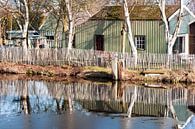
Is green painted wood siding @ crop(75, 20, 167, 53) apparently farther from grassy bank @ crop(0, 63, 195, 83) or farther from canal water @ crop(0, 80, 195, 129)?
canal water @ crop(0, 80, 195, 129)

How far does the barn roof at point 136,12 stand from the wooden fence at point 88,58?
637 cm

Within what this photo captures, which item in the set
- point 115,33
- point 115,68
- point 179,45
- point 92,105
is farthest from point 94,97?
point 179,45

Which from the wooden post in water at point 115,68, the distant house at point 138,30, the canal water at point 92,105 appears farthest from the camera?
the distant house at point 138,30

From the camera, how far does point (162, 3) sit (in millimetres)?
38344

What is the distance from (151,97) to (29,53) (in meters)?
16.1

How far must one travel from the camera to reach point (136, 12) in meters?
45.3

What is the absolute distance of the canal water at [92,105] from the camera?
68.3 feet

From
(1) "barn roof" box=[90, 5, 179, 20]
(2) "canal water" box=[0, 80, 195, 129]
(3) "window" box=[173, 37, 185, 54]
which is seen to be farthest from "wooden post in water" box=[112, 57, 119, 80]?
(3) "window" box=[173, 37, 185, 54]

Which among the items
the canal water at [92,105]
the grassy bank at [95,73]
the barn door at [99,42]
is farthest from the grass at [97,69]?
the barn door at [99,42]

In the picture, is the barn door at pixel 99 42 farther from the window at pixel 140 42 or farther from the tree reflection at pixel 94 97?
the tree reflection at pixel 94 97

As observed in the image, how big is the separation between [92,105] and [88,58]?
14.0 m

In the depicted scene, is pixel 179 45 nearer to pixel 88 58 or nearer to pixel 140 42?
pixel 140 42

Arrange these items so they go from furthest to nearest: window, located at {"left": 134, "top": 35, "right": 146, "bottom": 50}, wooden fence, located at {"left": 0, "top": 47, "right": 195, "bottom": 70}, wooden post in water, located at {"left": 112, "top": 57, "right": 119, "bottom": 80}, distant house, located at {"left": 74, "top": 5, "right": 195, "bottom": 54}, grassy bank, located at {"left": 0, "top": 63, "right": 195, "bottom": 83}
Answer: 1. window, located at {"left": 134, "top": 35, "right": 146, "bottom": 50}
2. distant house, located at {"left": 74, "top": 5, "right": 195, "bottom": 54}
3. wooden fence, located at {"left": 0, "top": 47, "right": 195, "bottom": 70}
4. wooden post in water, located at {"left": 112, "top": 57, "right": 119, "bottom": 80}
5. grassy bank, located at {"left": 0, "top": 63, "right": 195, "bottom": 83}

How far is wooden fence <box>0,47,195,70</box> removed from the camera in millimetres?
36756
